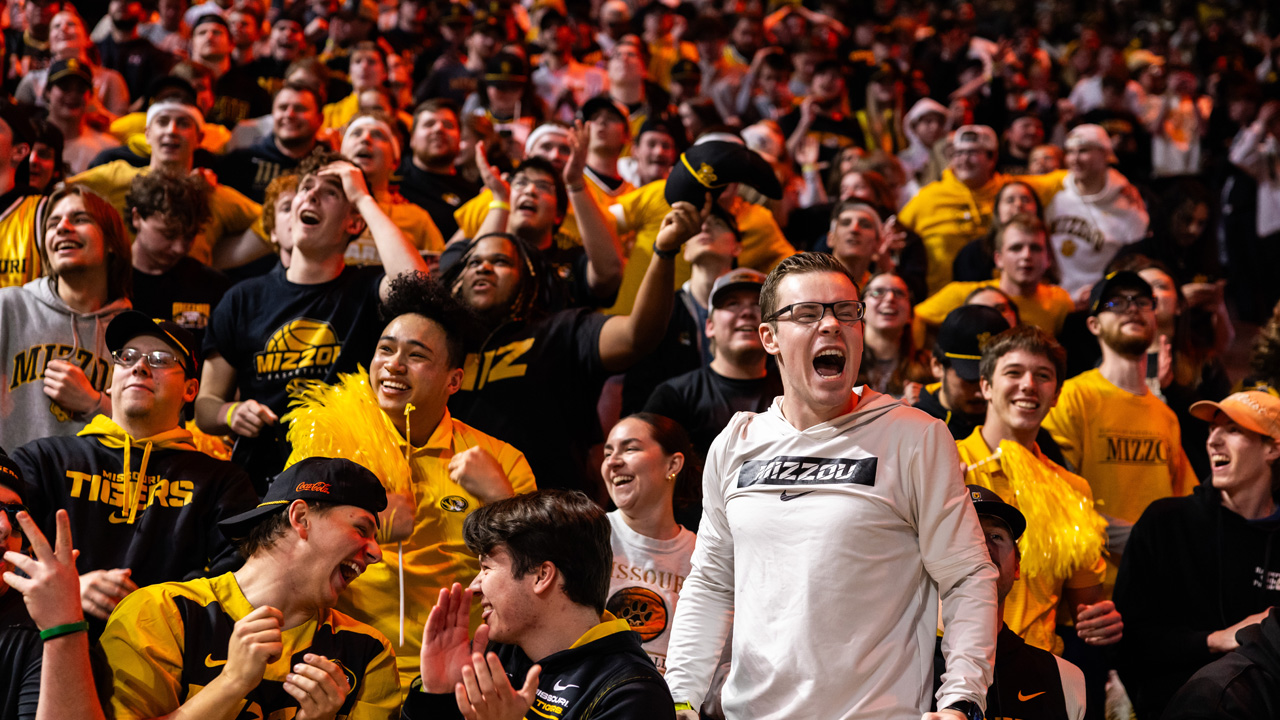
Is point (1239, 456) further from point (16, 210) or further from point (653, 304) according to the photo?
point (16, 210)

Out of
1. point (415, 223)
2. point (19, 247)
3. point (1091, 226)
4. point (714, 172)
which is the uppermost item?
point (1091, 226)

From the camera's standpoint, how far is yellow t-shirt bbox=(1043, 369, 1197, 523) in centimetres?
564

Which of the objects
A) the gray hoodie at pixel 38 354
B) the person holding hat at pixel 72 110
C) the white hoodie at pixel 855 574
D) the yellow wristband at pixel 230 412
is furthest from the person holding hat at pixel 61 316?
the person holding hat at pixel 72 110

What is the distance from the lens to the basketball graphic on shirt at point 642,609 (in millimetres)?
4520

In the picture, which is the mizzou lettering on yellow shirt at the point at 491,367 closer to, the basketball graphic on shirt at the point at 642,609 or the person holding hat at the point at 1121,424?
the basketball graphic on shirt at the point at 642,609

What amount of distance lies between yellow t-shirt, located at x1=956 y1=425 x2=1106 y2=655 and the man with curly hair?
11.7 feet

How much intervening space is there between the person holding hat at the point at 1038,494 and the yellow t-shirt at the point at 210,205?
413 cm

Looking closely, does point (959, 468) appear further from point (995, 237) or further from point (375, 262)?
point (995, 237)

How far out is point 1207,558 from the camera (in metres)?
4.92

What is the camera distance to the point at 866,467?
312cm

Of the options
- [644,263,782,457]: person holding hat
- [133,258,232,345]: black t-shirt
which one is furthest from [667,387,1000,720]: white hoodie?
[133,258,232,345]: black t-shirt

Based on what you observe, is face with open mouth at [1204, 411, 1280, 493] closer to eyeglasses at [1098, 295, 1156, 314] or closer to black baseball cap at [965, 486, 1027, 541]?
eyeglasses at [1098, 295, 1156, 314]

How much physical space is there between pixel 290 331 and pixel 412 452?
1.04 meters

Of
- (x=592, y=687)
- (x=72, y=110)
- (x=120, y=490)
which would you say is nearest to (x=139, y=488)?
(x=120, y=490)
